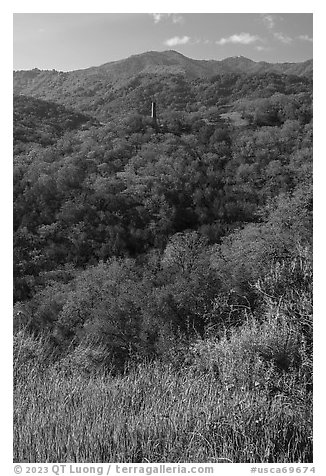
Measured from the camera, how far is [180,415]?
77.6 inches

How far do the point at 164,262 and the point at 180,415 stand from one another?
7080 millimetres

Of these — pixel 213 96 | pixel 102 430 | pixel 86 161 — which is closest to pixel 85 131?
pixel 86 161

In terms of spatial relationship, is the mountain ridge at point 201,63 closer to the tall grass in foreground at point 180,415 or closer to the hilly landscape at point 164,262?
the hilly landscape at point 164,262

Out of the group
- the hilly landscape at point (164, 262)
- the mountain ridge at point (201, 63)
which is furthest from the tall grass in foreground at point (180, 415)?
the mountain ridge at point (201, 63)

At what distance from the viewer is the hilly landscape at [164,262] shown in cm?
198

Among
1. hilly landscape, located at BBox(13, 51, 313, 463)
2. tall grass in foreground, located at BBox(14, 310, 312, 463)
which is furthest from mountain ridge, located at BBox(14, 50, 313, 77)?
tall grass in foreground, located at BBox(14, 310, 312, 463)

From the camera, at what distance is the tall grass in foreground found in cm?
188

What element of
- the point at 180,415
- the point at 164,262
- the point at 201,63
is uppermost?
the point at 201,63

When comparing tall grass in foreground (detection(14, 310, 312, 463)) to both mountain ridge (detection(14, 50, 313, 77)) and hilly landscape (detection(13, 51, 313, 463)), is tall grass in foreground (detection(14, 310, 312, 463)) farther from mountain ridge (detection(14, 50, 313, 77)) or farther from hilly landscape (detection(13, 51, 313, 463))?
mountain ridge (detection(14, 50, 313, 77))

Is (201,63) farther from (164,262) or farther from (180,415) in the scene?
(180,415)

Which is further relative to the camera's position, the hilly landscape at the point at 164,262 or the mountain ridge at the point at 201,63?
the mountain ridge at the point at 201,63

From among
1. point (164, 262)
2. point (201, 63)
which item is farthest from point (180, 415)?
point (164, 262)
